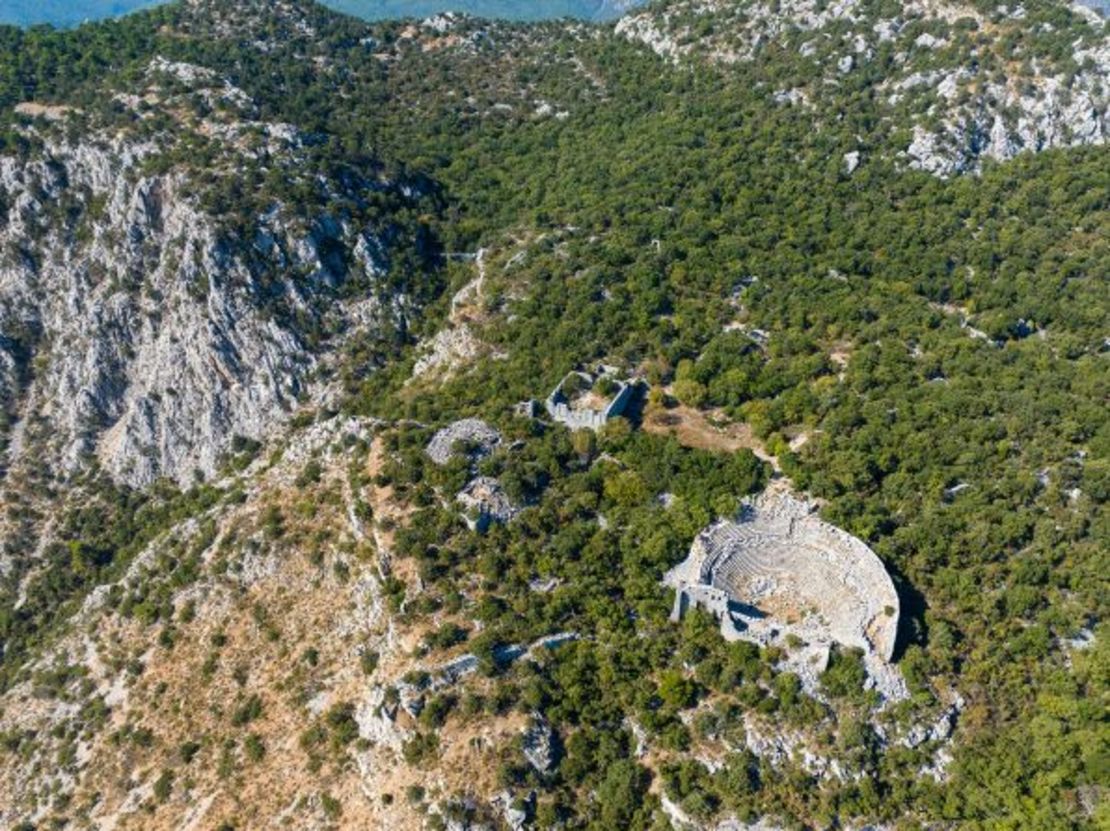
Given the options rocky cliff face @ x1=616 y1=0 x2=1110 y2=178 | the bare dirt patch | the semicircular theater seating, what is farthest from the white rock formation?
rocky cliff face @ x1=616 y1=0 x2=1110 y2=178

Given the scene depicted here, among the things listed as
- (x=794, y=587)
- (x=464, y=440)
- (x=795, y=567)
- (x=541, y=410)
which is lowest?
(x=794, y=587)

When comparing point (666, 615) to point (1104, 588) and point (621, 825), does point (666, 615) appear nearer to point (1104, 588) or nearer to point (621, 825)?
point (621, 825)

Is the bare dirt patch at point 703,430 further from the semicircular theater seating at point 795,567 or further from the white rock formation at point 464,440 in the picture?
the white rock formation at point 464,440

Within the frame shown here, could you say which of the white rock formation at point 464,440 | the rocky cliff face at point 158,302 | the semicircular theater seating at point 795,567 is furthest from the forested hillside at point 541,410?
the semicircular theater seating at point 795,567

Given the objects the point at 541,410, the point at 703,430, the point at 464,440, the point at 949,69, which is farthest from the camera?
the point at 949,69

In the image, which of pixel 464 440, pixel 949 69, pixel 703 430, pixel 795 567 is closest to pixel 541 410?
pixel 464 440

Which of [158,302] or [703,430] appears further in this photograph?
[158,302]

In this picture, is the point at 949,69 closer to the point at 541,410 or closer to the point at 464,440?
the point at 541,410

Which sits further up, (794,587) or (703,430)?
(703,430)
